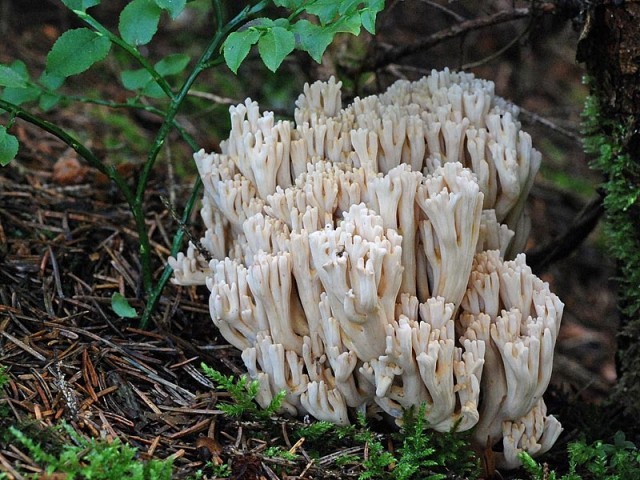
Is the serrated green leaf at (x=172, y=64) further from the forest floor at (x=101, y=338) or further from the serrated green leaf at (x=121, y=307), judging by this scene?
the serrated green leaf at (x=121, y=307)

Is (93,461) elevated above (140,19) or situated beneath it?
situated beneath

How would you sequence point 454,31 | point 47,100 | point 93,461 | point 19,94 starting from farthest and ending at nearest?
1. point 454,31
2. point 47,100
3. point 19,94
4. point 93,461

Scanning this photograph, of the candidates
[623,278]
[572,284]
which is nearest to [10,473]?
[623,278]

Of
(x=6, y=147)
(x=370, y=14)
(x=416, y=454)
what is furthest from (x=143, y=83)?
(x=416, y=454)

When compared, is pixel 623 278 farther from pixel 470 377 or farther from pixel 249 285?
pixel 249 285

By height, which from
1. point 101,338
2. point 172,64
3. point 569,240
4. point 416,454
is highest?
point 172,64

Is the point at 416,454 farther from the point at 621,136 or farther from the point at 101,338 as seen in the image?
the point at 621,136

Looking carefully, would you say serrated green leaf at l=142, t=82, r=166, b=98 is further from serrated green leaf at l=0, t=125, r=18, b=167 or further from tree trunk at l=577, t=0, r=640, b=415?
tree trunk at l=577, t=0, r=640, b=415
